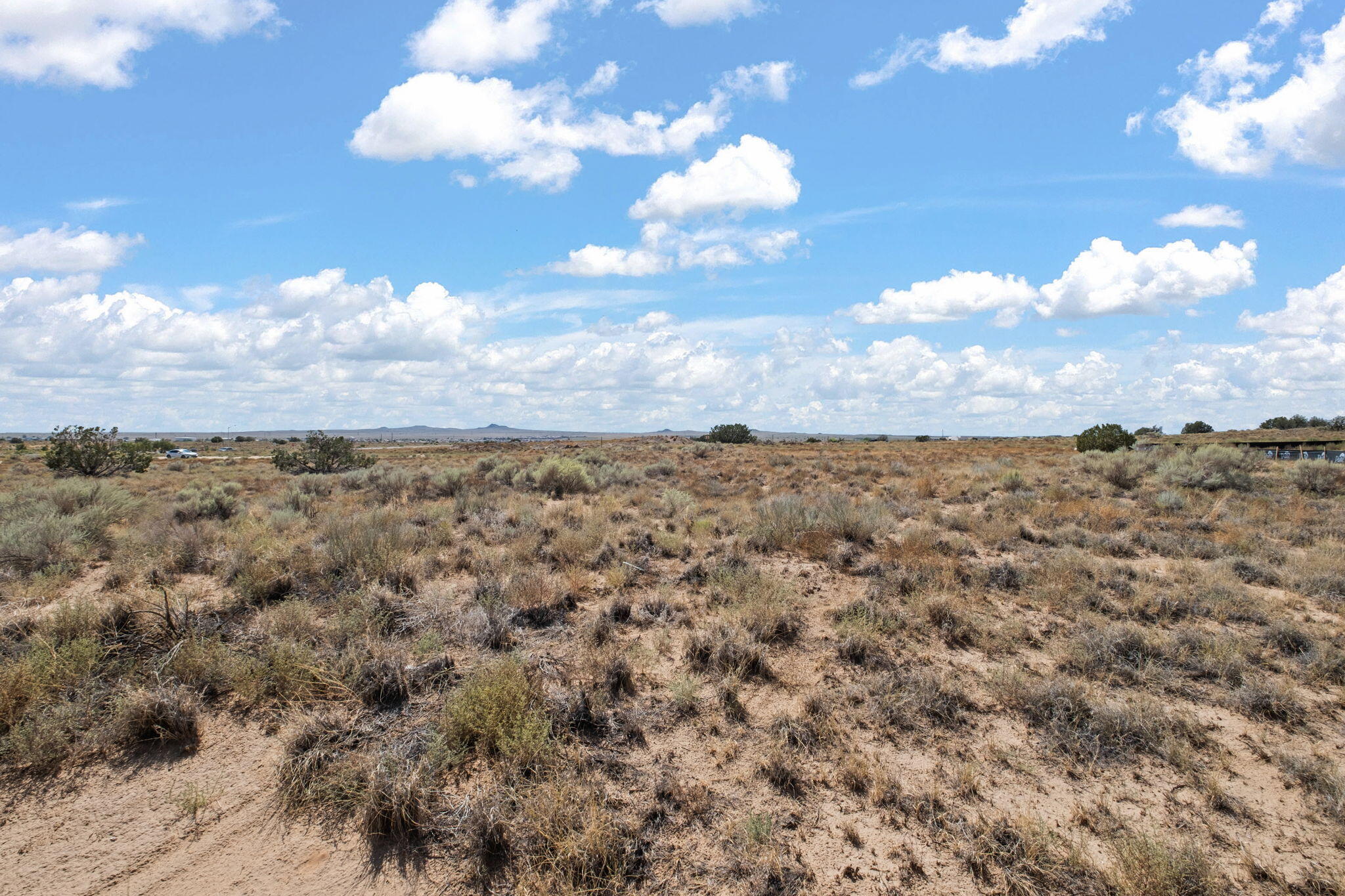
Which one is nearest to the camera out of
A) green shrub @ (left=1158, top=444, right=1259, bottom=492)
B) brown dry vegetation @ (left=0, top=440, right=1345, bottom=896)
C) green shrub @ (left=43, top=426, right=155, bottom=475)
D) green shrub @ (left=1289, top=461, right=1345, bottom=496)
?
brown dry vegetation @ (left=0, top=440, right=1345, bottom=896)

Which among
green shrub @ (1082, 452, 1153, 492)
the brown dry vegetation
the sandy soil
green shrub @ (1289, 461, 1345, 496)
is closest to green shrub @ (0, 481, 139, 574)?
the brown dry vegetation

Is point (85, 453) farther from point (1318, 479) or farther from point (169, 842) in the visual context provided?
point (1318, 479)

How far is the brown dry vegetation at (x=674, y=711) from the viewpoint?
3990mm

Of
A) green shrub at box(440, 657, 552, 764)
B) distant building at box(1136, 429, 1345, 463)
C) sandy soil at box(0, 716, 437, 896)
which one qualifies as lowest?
sandy soil at box(0, 716, 437, 896)

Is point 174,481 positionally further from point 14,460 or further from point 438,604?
point 14,460

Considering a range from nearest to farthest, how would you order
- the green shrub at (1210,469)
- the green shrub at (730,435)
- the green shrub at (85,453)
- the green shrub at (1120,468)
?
1. the green shrub at (1210,469)
2. the green shrub at (1120,468)
3. the green shrub at (85,453)
4. the green shrub at (730,435)

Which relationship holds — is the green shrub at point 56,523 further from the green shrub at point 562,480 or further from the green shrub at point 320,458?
the green shrub at point 320,458

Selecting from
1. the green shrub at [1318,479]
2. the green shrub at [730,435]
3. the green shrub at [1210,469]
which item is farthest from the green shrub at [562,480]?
the green shrub at [730,435]

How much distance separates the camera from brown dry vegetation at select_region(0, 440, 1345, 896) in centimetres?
399

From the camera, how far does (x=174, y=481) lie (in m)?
23.6

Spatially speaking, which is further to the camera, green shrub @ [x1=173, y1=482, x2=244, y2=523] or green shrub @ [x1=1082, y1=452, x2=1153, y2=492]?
green shrub @ [x1=1082, y1=452, x2=1153, y2=492]

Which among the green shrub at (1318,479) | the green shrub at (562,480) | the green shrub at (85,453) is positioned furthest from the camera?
the green shrub at (85,453)

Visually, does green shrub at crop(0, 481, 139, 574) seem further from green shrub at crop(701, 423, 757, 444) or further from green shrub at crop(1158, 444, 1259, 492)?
green shrub at crop(701, 423, 757, 444)

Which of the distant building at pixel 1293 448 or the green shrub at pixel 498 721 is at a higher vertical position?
the distant building at pixel 1293 448
